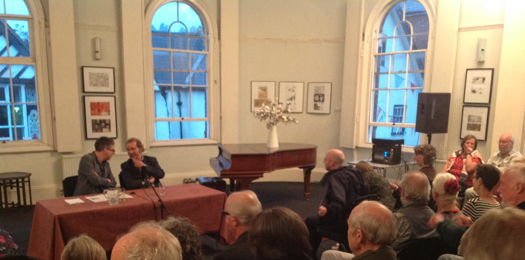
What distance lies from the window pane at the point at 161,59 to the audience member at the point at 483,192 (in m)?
5.26

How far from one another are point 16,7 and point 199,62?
292 cm

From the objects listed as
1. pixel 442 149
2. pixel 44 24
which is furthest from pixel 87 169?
pixel 442 149

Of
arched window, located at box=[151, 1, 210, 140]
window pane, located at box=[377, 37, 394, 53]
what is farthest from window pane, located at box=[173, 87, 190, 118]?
window pane, located at box=[377, 37, 394, 53]

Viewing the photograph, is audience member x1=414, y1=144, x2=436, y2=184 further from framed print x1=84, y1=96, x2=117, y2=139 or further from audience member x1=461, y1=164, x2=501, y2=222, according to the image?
framed print x1=84, y1=96, x2=117, y2=139

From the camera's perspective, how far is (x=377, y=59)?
6.48 m

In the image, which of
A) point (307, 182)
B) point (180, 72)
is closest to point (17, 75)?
point (180, 72)

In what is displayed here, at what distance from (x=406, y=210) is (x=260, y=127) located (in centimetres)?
475

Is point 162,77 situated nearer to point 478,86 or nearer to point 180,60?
point 180,60

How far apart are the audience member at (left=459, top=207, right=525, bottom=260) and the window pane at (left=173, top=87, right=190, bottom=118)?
18.9ft

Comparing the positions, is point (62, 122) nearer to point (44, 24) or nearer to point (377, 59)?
point (44, 24)

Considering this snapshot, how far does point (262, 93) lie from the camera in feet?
22.6

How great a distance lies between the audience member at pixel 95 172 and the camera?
348 cm

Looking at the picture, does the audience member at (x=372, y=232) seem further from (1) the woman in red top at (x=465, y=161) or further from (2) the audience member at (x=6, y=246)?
(1) the woman in red top at (x=465, y=161)

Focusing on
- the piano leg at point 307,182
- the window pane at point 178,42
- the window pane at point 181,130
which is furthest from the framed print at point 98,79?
the piano leg at point 307,182
